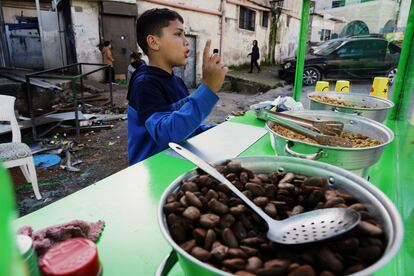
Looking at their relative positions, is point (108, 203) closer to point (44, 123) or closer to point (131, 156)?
point (131, 156)

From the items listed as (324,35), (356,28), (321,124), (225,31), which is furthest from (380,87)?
(225,31)

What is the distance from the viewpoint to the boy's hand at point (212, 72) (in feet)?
4.58

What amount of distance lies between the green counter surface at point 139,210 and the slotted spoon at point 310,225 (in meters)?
0.27

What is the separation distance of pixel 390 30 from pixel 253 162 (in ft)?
6.45

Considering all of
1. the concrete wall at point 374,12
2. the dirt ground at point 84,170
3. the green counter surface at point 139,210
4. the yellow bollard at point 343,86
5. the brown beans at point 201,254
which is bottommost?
the dirt ground at point 84,170

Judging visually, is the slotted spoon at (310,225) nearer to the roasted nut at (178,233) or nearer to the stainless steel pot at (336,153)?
the roasted nut at (178,233)

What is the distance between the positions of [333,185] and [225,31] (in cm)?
1132

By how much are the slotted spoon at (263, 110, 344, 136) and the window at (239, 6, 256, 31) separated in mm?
11700

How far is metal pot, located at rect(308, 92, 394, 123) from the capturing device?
135 centimetres

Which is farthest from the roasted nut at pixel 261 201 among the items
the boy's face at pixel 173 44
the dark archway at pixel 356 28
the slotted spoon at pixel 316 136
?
the dark archway at pixel 356 28

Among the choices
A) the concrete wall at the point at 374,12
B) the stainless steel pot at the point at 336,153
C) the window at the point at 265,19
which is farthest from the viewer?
the window at the point at 265,19

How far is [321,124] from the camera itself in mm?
1200

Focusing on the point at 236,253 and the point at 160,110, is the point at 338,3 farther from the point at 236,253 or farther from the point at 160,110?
the point at 236,253

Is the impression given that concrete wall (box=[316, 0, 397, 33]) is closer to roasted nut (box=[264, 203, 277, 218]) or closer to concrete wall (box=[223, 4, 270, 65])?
roasted nut (box=[264, 203, 277, 218])
